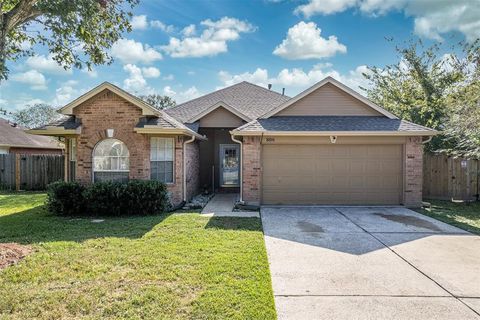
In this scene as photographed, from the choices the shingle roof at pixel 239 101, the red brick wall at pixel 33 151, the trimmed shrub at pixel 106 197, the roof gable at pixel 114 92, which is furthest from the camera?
the red brick wall at pixel 33 151

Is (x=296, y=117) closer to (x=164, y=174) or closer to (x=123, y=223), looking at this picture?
(x=164, y=174)

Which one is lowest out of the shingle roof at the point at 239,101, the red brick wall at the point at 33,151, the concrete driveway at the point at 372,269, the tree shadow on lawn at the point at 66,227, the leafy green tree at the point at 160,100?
the concrete driveway at the point at 372,269

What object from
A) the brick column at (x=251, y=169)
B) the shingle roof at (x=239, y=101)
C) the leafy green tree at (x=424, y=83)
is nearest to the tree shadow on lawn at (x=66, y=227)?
the brick column at (x=251, y=169)

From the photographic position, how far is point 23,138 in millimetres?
24703

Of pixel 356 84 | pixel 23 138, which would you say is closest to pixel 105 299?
pixel 356 84

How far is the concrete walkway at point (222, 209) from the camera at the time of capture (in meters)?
9.98

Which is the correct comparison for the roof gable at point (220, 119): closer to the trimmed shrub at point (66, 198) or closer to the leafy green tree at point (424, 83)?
the trimmed shrub at point (66, 198)

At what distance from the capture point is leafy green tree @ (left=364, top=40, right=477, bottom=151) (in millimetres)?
15164

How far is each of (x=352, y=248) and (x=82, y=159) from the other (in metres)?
9.05

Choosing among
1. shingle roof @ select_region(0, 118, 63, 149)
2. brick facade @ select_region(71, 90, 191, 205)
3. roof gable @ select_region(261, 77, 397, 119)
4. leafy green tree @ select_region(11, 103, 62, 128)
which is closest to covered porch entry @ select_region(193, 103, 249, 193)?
roof gable @ select_region(261, 77, 397, 119)

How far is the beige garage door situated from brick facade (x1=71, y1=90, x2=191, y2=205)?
4.43 meters

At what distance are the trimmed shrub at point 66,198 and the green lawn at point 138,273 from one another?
1484mm

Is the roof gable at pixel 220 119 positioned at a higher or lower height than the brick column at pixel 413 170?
higher

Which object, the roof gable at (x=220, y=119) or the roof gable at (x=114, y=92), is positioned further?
the roof gable at (x=220, y=119)
